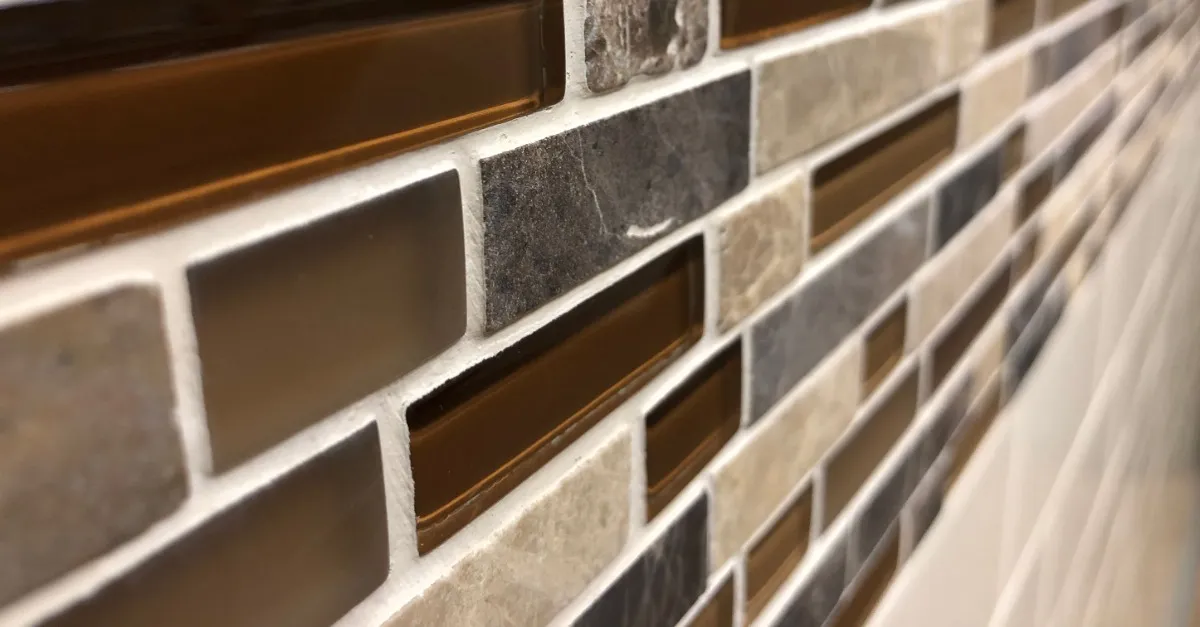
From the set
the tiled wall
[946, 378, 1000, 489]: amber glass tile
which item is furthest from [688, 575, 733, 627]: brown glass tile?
[946, 378, 1000, 489]: amber glass tile

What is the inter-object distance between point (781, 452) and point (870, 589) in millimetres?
199

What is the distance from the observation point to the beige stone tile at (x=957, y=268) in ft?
2.11

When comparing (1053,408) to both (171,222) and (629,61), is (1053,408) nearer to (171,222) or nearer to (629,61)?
(629,61)

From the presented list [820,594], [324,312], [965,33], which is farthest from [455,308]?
[965,33]

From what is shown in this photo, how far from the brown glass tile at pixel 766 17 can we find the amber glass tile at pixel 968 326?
0.32 metres

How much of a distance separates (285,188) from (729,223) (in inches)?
8.8

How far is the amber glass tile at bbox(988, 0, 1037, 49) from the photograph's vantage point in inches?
26.6

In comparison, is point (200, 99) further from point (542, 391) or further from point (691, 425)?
point (691, 425)

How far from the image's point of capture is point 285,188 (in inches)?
8.4

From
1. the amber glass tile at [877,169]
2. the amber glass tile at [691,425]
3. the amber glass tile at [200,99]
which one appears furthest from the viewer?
the amber glass tile at [877,169]

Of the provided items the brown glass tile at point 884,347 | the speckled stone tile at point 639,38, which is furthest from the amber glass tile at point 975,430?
the speckled stone tile at point 639,38

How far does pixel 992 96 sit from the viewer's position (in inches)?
27.9

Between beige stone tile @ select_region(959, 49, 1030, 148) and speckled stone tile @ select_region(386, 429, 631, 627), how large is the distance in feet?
1.42

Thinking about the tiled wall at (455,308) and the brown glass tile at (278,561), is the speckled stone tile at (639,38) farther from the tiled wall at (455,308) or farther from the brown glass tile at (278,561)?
the brown glass tile at (278,561)
